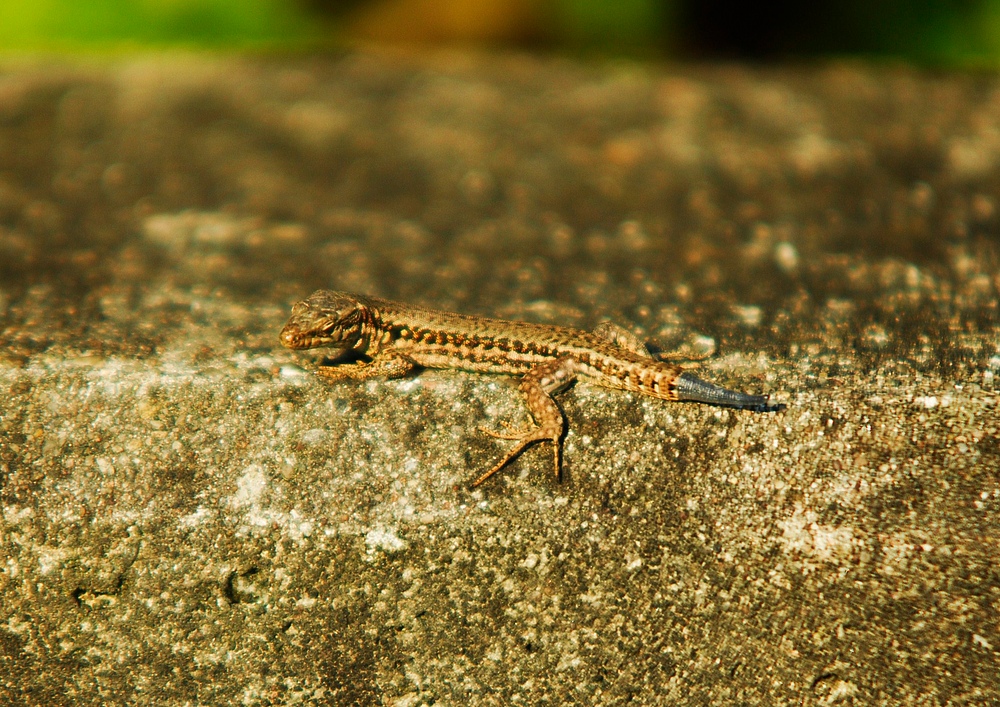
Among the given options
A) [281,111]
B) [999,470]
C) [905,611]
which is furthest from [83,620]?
[281,111]

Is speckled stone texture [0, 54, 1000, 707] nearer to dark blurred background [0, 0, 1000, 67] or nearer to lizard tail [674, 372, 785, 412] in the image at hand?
lizard tail [674, 372, 785, 412]

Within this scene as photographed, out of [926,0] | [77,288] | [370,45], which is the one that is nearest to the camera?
[77,288]

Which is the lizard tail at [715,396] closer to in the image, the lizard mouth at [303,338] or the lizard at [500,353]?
the lizard at [500,353]

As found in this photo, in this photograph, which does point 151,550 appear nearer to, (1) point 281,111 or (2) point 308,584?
(2) point 308,584

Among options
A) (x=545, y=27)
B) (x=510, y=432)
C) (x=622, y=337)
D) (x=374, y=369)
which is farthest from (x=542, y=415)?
(x=545, y=27)

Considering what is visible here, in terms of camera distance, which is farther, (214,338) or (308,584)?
(214,338)

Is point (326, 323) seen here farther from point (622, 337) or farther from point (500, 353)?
point (622, 337)

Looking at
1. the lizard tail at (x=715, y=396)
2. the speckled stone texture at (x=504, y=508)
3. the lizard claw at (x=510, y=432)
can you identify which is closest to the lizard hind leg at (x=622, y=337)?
the speckled stone texture at (x=504, y=508)

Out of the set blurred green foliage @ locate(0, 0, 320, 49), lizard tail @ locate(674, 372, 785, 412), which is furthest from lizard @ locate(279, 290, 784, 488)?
blurred green foliage @ locate(0, 0, 320, 49)
